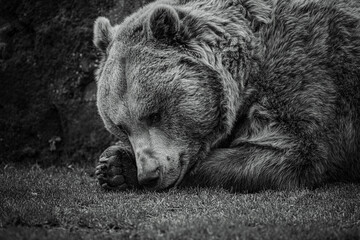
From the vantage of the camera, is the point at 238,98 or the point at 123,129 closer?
the point at 238,98

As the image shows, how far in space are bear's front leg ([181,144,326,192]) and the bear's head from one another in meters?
0.29

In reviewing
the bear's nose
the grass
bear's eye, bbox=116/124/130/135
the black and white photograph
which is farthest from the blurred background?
the bear's nose

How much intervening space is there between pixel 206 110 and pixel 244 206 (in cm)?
122

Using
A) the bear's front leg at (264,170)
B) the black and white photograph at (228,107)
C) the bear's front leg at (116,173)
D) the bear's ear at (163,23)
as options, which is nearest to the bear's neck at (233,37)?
the black and white photograph at (228,107)

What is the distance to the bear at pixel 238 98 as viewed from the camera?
485 centimetres

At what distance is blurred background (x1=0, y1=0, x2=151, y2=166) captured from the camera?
7.43m

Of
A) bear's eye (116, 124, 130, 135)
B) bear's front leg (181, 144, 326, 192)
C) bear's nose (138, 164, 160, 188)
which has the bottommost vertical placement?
bear's front leg (181, 144, 326, 192)

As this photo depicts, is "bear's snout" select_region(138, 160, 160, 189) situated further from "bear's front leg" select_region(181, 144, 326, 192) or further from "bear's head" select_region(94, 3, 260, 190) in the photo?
"bear's front leg" select_region(181, 144, 326, 192)

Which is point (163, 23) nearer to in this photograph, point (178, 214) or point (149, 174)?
point (149, 174)

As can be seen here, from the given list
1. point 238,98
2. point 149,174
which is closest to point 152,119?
point 149,174

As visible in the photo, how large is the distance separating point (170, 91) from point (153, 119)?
1.08 ft

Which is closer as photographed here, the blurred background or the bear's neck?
the bear's neck

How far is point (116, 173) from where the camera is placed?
501 centimetres

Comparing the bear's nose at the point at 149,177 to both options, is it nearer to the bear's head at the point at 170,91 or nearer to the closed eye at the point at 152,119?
the bear's head at the point at 170,91
